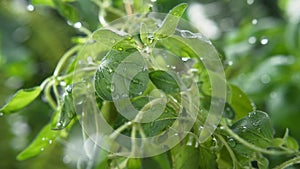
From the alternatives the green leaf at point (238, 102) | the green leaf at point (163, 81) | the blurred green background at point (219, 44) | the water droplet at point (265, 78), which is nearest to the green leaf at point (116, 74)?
the green leaf at point (163, 81)

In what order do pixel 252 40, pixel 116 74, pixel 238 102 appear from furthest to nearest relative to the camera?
pixel 252 40
pixel 238 102
pixel 116 74

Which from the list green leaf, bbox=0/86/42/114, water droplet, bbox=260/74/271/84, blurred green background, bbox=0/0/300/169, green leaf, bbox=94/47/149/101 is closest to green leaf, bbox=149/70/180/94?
green leaf, bbox=94/47/149/101

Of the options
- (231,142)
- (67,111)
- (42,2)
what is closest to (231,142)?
(231,142)

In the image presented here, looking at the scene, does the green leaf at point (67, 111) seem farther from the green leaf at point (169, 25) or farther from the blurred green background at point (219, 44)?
the blurred green background at point (219, 44)

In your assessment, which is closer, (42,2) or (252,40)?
(42,2)

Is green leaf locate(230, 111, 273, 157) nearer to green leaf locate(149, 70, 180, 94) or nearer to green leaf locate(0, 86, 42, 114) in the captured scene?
green leaf locate(149, 70, 180, 94)

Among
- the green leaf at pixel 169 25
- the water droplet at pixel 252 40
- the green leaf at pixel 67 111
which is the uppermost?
the green leaf at pixel 169 25

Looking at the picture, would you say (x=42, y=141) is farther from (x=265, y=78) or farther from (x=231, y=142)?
(x=265, y=78)
